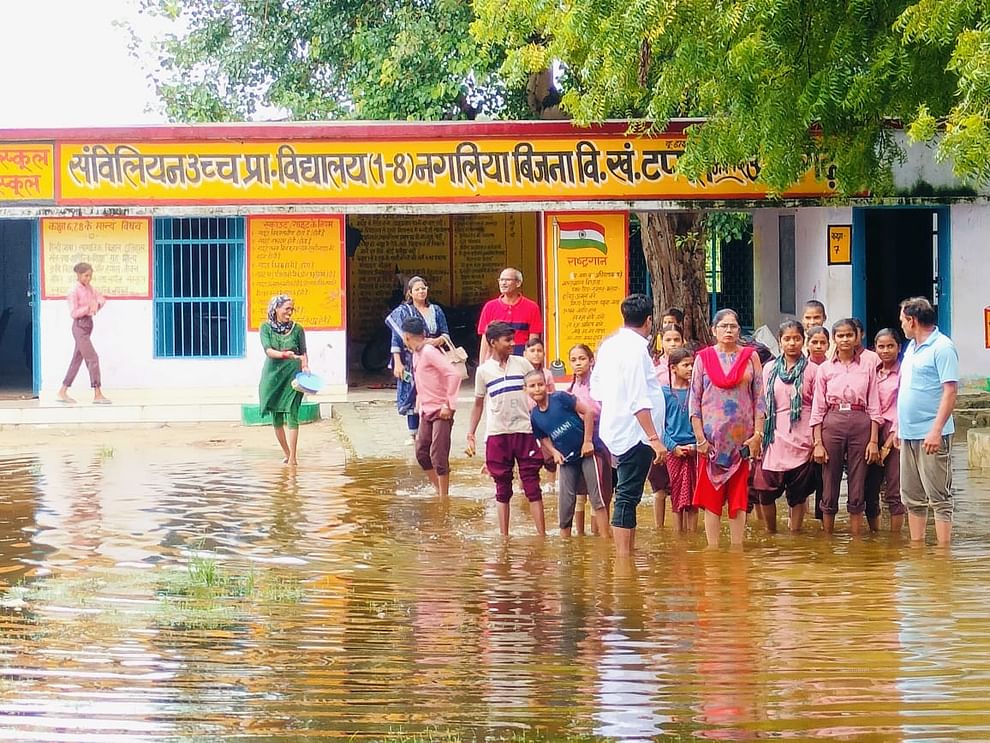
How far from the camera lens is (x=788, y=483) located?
9.96m

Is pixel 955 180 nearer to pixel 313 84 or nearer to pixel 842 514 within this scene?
pixel 842 514

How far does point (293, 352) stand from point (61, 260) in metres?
6.20

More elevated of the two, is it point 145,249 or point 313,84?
point 313,84

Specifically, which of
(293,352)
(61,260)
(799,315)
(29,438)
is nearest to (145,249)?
(61,260)

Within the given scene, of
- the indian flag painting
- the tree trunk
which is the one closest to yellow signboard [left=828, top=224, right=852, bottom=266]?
the tree trunk

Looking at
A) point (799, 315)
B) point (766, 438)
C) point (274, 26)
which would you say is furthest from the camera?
point (274, 26)

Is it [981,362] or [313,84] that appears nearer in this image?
[981,362]

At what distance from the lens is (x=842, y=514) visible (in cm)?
1086

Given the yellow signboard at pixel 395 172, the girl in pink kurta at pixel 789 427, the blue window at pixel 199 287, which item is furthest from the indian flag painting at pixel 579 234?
the girl in pink kurta at pixel 789 427

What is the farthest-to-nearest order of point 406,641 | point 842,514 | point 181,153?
point 181,153, point 842,514, point 406,641

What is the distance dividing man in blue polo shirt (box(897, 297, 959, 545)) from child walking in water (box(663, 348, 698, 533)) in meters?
1.31

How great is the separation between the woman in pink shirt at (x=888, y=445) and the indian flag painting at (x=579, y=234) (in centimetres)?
921

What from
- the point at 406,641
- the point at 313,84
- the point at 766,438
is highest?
the point at 313,84

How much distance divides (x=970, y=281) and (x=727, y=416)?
11.0 m
